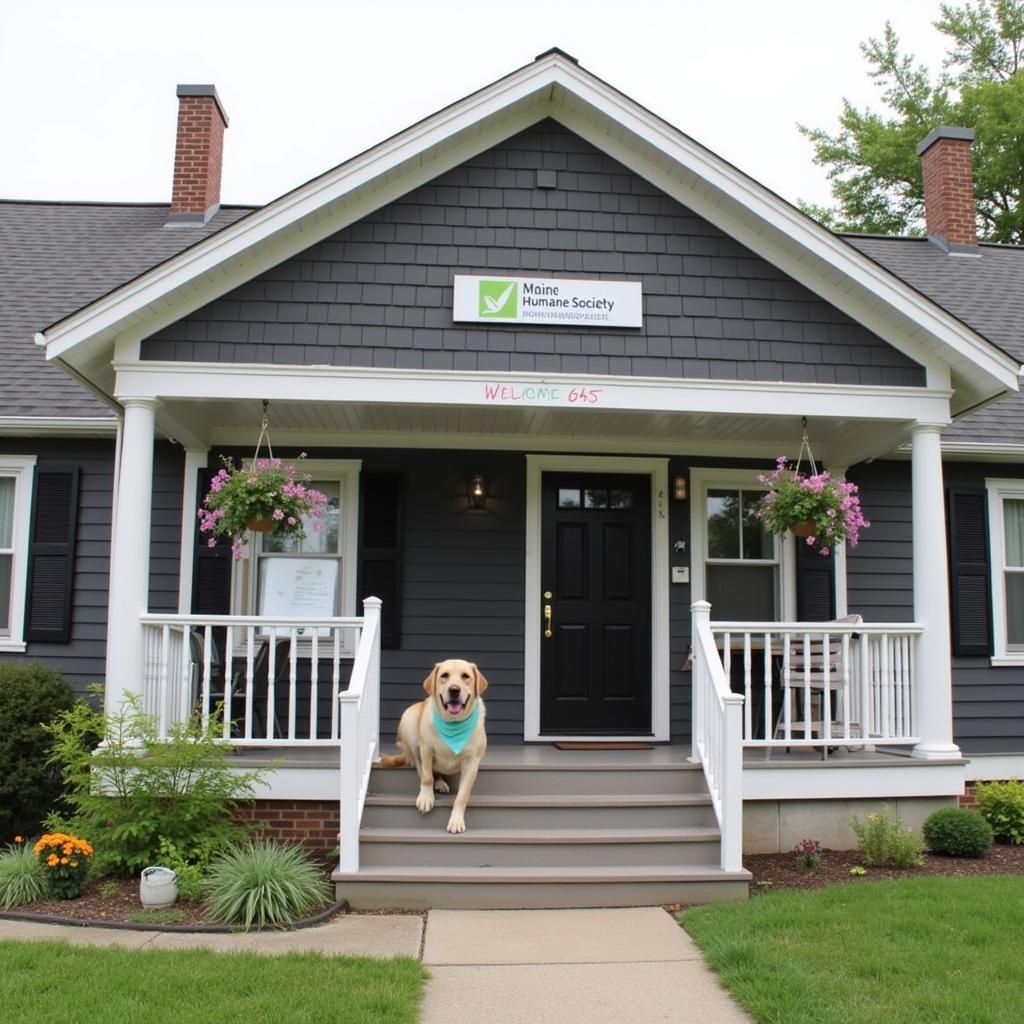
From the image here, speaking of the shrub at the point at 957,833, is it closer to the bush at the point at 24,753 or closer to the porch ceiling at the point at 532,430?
the porch ceiling at the point at 532,430

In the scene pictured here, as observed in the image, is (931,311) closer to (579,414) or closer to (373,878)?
(579,414)

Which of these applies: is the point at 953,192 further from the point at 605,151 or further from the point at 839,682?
the point at 839,682

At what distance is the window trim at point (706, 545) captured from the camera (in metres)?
8.40

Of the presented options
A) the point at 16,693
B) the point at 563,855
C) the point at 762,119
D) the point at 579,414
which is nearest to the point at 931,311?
the point at 579,414

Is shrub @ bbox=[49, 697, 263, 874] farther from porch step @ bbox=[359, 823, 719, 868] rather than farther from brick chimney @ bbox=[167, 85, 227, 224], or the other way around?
brick chimney @ bbox=[167, 85, 227, 224]

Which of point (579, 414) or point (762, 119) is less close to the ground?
point (762, 119)

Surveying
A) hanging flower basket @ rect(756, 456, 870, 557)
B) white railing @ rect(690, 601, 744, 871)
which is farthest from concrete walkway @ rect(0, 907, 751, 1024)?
hanging flower basket @ rect(756, 456, 870, 557)

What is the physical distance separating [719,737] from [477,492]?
2943 mm

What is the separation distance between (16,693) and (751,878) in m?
4.76

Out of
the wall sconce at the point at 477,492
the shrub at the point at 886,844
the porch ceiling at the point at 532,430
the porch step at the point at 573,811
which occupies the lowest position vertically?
the shrub at the point at 886,844

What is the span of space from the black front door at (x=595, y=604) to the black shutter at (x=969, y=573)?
2611mm

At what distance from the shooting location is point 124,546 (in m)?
6.49

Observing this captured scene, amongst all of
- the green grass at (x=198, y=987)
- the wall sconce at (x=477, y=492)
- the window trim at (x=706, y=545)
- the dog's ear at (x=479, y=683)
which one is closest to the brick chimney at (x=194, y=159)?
the wall sconce at (x=477, y=492)

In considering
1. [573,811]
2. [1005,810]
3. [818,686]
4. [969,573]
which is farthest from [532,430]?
[1005,810]
